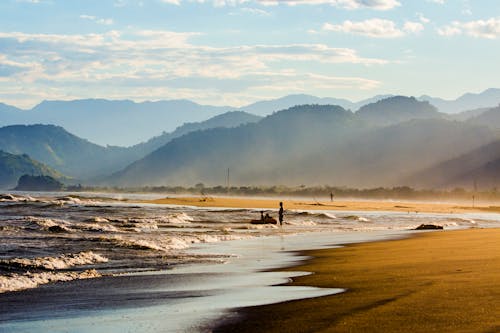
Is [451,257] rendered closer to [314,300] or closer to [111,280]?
[314,300]

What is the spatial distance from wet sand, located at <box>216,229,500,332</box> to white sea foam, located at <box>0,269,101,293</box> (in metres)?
7.04

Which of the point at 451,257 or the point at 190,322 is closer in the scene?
the point at 190,322

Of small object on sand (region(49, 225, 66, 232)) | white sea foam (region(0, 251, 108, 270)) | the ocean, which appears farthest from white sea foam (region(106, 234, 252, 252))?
small object on sand (region(49, 225, 66, 232))

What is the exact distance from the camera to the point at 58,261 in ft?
86.4

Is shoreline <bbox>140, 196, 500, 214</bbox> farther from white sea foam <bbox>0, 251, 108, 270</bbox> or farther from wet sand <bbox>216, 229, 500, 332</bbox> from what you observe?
wet sand <bbox>216, 229, 500, 332</bbox>

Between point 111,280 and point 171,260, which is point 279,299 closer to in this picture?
point 111,280

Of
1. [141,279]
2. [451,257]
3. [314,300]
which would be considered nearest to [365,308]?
[314,300]

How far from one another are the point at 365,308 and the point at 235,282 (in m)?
7.18

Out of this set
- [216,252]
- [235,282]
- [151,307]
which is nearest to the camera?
[151,307]

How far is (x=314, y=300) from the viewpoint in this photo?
55.0 ft

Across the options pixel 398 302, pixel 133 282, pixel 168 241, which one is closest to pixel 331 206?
pixel 168 241

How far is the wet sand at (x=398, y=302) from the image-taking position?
13.1m

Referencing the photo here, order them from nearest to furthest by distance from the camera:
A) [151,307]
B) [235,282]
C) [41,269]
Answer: [151,307] < [235,282] < [41,269]

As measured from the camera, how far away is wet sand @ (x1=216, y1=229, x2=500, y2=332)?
42.9 feet
